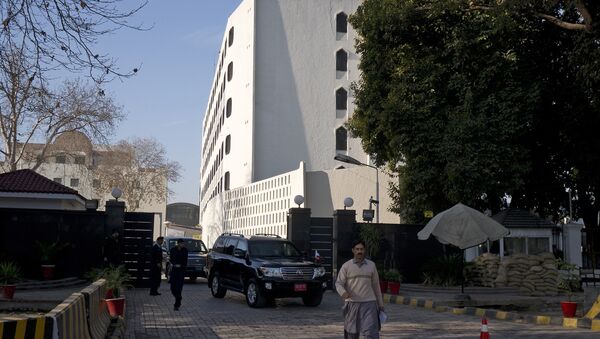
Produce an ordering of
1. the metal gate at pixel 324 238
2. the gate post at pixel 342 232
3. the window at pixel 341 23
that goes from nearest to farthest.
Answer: the gate post at pixel 342 232
the metal gate at pixel 324 238
the window at pixel 341 23

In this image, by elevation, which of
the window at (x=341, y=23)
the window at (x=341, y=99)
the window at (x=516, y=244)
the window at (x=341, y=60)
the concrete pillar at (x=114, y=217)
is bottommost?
the window at (x=516, y=244)

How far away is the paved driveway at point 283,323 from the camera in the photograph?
42.9 ft

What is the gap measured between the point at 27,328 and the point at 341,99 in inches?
1773

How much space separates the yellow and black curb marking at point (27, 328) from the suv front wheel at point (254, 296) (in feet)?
39.1

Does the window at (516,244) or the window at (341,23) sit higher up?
the window at (341,23)

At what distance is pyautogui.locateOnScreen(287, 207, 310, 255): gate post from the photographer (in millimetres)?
25562

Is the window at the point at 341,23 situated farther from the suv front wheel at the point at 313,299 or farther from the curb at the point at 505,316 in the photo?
the suv front wheel at the point at 313,299

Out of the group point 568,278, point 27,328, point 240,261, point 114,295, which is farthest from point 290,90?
point 27,328

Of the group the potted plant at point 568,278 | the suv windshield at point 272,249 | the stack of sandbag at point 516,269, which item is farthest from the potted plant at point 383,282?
the potted plant at point 568,278

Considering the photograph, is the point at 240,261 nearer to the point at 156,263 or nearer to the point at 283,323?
the point at 156,263

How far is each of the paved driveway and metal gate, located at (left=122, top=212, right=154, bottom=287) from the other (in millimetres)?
4603

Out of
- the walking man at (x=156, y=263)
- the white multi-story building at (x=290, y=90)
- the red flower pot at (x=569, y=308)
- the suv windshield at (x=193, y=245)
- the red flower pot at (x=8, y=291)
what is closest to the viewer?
the red flower pot at (x=569, y=308)

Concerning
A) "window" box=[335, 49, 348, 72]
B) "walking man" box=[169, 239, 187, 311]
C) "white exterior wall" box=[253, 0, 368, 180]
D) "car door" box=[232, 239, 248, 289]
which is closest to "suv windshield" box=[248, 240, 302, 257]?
"car door" box=[232, 239, 248, 289]

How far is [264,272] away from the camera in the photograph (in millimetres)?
17734
